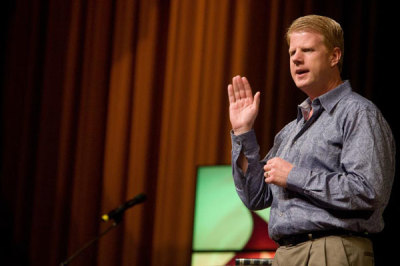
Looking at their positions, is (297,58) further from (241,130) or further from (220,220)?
(220,220)

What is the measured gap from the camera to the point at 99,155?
3545mm

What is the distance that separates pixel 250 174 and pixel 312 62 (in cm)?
39

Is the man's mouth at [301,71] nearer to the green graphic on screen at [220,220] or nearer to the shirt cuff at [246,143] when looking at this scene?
the shirt cuff at [246,143]

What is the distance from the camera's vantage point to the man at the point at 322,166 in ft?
5.04

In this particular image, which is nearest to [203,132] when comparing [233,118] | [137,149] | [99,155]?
[137,149]

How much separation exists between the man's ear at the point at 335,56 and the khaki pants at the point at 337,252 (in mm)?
543

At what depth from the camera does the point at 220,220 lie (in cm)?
266

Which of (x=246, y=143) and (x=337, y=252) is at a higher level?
(x=246, y=143)

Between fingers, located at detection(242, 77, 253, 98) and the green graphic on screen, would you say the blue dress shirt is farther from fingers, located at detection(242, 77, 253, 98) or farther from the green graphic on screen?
the green graphic on screen

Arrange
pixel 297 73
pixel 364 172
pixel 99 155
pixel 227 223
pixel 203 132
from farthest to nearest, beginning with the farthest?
pixel 99 155, pixel 203 132, pixel 227 223, pixel 297 73, pixel 364 172

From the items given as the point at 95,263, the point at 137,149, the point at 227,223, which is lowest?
the point at 95,263

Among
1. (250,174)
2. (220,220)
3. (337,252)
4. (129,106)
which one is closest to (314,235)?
(337,252)

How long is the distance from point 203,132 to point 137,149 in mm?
409

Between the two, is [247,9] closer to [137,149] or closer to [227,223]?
[137,149]
